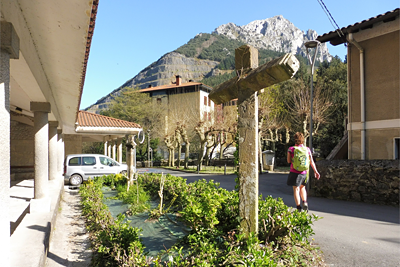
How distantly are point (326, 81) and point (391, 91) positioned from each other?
61.9 ft

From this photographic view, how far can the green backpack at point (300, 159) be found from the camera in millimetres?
5254

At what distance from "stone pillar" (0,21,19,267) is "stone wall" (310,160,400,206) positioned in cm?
882

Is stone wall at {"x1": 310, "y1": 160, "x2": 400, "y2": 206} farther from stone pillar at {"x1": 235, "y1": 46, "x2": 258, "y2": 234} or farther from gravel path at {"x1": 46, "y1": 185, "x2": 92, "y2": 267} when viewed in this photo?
gravel path at {"x1": 46, "y1": 185, "x2": 92, "y2": 267}

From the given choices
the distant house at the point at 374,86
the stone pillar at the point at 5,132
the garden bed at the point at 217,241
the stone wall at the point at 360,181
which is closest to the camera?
the stone pillar at the point at 5,132

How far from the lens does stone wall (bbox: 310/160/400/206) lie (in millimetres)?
7910

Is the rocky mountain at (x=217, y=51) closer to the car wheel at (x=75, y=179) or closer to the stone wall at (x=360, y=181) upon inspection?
the car wheel at (x=75, y=179)

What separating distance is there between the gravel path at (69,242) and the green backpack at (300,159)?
3.92m

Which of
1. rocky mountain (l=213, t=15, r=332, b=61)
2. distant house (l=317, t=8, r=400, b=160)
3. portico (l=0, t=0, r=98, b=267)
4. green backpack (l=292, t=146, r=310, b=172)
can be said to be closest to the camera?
portico (l=0, t=0, r=98, b=267)

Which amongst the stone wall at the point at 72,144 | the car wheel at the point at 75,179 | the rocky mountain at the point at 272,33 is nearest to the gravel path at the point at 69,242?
the car wheel at the point at 75,179

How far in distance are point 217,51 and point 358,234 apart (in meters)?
129

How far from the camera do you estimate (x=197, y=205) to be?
4.01m

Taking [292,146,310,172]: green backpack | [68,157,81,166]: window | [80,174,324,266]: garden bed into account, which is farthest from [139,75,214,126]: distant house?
[80,174,324,266]: garden bed

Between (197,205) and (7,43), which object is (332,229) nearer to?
(197,205)

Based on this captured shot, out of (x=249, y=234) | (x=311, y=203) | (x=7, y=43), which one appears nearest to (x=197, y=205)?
(x=249, y=234)
